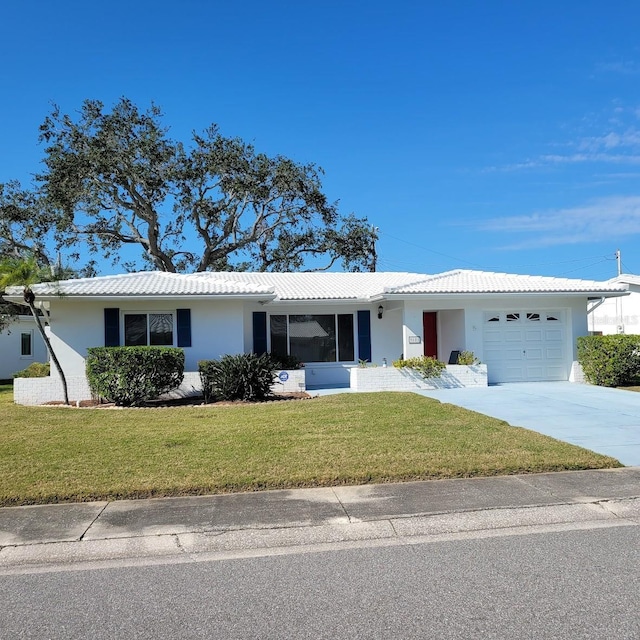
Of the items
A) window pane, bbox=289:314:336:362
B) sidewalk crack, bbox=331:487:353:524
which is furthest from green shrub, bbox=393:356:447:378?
sidewalk crack, bbox=331:487:353:524

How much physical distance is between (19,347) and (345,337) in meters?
17.0

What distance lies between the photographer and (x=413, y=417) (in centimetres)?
1082

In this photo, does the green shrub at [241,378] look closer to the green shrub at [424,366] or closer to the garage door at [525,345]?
the green shrub at [424,366]

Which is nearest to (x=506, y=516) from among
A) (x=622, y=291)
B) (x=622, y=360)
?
(x=622, y=360)

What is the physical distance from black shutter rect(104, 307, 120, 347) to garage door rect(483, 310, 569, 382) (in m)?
10.5

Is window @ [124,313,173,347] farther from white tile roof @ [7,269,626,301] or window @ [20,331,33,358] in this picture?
window @ [20,331,33,358]

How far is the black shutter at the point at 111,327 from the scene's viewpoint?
1564cm

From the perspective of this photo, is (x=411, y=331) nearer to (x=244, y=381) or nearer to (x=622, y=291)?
(x=244, y=381)

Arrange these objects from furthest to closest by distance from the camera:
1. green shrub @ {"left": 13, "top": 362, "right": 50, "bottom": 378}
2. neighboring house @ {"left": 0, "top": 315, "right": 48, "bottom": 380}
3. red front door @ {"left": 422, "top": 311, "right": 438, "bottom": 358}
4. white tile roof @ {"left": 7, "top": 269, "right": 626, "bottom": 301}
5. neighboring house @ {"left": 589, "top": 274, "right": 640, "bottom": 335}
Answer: neighboring house @ {"left": 0, "top": 315, "right": 48, "bottom": 380}
neighboring house @ {"left": 589, "top": 274, "right": 640, "bottom": 335}
red front door @ {"left": 422, "top": 311, "right": 438, "bottom": 358}
green shrub @ {"left": 13, "top": 362, "right": 50, "bottom": 378}
white tile roof @ {"left": 7, "top": 269, "right": 626, "bottom": 301}

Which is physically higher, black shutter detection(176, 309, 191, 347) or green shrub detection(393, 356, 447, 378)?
black shutter detection(176, 309, 191, 347)

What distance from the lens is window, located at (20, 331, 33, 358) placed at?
27.1m

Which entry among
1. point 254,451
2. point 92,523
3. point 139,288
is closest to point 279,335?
point 139,288

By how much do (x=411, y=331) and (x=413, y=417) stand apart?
20.5 ft

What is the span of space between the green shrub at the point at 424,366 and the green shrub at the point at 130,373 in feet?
20.5
